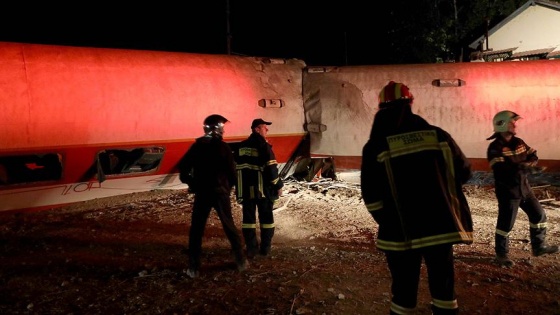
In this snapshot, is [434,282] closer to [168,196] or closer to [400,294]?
[400,294]

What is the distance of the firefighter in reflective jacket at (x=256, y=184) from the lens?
525cm

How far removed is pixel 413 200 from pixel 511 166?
2.71 meters

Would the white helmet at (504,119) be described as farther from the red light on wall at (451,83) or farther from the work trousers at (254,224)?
the red light on wall at (451,83)

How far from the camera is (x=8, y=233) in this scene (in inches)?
244

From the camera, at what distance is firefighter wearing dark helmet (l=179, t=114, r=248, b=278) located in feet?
15.3

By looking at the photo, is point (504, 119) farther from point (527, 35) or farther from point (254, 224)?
point (527, 35)

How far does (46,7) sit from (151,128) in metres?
28.2

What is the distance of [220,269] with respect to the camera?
16.2 ft

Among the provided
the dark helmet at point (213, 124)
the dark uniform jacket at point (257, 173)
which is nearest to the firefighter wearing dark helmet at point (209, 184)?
the dark helmet at point (213, 124)

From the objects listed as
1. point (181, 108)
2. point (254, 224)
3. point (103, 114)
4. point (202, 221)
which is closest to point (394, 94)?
point (202, 221)

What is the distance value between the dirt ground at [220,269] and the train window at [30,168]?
0.59m

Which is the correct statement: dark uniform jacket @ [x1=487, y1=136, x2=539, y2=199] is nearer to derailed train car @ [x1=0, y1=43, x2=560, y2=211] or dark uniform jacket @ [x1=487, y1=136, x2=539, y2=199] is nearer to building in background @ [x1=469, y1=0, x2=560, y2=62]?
derailed train car @ [x1=0, y1=43, x2=560, y2=211]

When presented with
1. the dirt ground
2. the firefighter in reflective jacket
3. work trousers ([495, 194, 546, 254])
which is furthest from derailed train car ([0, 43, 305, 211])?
work trousers ([495, 194, 546, 254])

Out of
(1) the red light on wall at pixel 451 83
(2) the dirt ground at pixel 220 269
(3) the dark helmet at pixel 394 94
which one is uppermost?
(1) the red light on wall at pixel 451 83
